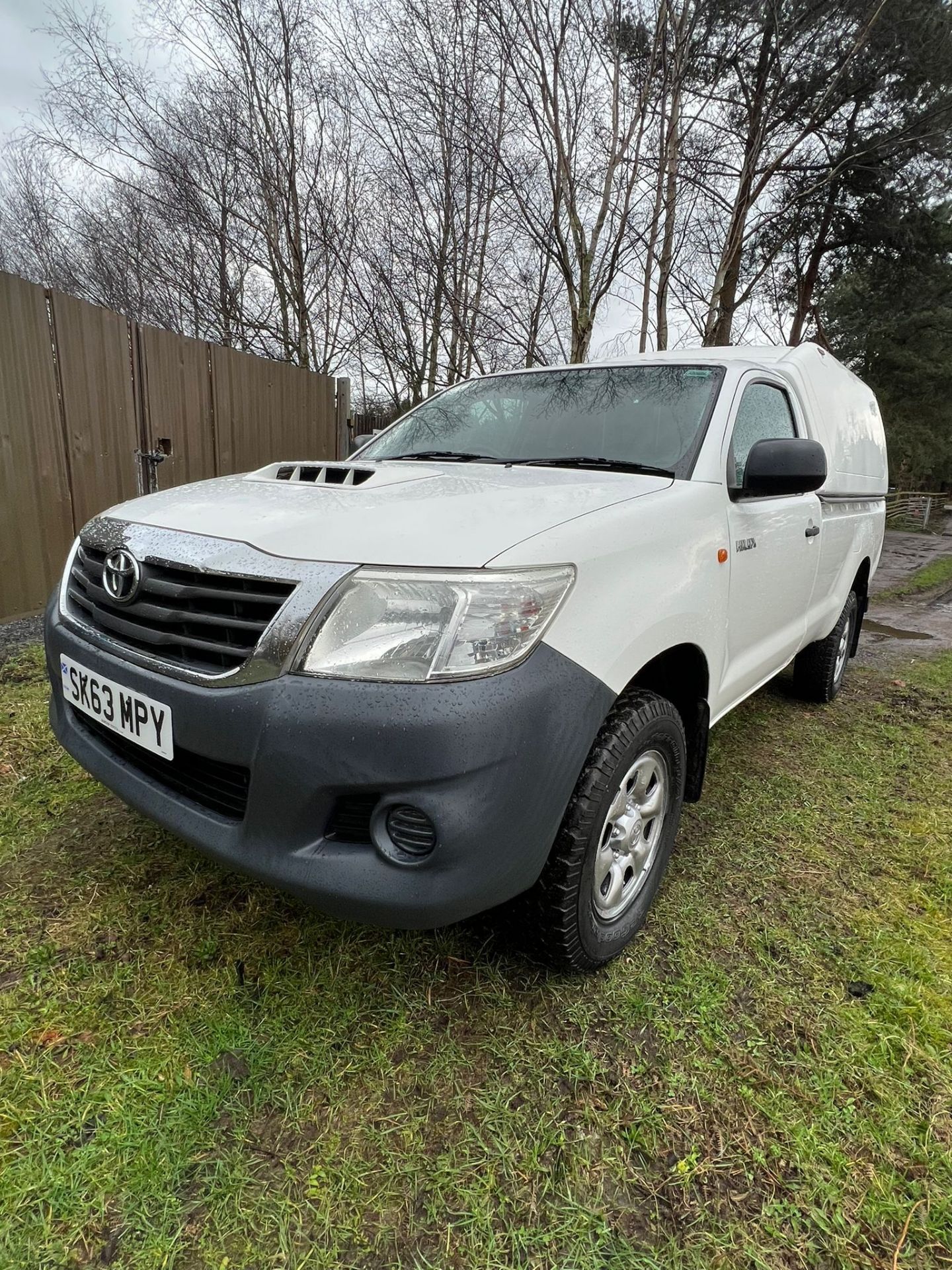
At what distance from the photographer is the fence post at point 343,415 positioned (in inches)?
317

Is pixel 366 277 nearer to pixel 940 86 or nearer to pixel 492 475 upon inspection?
pixel 940 86

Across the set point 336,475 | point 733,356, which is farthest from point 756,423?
point 336,475

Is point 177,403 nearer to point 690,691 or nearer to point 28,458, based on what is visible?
point 28,458

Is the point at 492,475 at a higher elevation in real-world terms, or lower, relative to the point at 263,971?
higher

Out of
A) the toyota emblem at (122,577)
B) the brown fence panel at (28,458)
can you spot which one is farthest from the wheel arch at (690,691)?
the brown fence panel at (28,458)

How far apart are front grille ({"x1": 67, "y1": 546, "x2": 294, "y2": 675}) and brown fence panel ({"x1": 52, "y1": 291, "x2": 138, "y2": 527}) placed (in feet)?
12.6

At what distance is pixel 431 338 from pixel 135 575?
8660mm

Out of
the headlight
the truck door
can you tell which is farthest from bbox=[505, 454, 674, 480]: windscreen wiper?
the headlight

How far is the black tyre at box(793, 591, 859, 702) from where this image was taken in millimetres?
3832

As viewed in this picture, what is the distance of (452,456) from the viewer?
2547 millimetres

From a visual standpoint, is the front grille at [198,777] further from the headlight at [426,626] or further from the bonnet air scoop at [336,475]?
the bonnet air scoop at [336,475]

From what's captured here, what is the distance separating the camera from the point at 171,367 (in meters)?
5.53

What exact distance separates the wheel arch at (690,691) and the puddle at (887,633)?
4.51 m

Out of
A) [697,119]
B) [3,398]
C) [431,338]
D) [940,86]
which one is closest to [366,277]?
[431,338]
